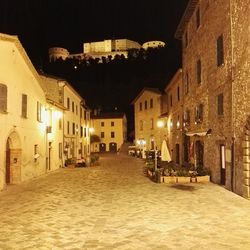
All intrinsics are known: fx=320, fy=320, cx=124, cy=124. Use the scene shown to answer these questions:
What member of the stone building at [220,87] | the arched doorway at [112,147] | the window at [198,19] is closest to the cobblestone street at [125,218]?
the stone building at [220,87]

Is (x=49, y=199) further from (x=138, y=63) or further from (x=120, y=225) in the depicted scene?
(x=138, y=63)

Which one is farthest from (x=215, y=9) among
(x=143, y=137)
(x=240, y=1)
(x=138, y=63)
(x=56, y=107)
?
(x=138, y=63)

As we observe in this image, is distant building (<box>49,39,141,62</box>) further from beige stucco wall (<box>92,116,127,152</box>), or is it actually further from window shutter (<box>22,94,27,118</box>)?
window shutter (<box>22,94,27,118</box>)

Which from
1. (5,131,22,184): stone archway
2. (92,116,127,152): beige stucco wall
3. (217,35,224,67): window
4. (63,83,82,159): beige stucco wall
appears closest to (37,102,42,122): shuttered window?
Result: (5,131,22,184): stone archway

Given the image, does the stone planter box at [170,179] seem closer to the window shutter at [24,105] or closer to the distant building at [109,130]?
the window shutter at [24,105]

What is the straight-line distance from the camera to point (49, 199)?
513 inches

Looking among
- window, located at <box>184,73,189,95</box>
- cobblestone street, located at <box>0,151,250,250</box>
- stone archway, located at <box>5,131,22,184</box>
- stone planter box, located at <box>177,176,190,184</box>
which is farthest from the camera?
window, located at <box>184,73,189,95</box>

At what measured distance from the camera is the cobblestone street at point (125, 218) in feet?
24.2

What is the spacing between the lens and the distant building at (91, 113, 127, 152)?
6925cm

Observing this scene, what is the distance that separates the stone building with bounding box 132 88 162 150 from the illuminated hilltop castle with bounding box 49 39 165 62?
226 feet

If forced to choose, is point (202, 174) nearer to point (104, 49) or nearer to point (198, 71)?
point (198, 71)

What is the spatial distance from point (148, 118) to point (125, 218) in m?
37.3

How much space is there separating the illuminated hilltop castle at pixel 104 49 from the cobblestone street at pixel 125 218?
10431cm

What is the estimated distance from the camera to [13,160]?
18.0 m
